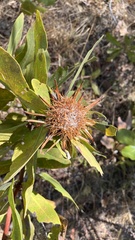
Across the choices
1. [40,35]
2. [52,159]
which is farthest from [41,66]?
[52,159]

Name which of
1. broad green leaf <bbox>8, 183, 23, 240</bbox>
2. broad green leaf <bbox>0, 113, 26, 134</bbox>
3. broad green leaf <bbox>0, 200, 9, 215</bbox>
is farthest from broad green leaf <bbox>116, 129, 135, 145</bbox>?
broad green leaf <bbox>8, 183, 23, 240</bbox>

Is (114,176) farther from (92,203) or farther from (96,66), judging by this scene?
(96,66)

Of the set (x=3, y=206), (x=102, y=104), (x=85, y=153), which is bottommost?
(x=102, y=104)

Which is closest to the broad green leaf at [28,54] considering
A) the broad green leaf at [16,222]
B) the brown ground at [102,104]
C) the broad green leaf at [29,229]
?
the broad green leaf at [16,222]

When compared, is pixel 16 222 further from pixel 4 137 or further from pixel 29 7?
pixel 29 7

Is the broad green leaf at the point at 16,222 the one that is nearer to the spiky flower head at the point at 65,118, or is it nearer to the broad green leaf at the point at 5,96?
the spiky flower head at the point at 65,118

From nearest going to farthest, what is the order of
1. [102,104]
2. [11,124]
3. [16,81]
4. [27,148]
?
[16,81]
[27,148]
[11,124]
[102,104]
